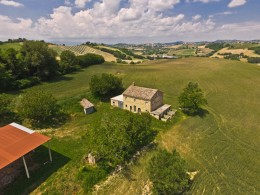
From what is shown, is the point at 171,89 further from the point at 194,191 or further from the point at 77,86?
the point at 194,191

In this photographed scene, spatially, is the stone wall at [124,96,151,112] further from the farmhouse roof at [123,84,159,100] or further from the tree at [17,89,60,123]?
the tree at [17,89,60,123]

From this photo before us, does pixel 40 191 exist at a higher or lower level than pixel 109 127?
lower

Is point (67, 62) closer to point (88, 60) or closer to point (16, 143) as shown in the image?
point (88, 60)

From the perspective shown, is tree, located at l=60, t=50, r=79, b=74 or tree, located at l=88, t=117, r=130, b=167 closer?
tree, located at l=88, t=117, r=130, b=167

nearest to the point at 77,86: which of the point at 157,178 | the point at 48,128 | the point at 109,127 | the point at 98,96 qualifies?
the point at 98,96

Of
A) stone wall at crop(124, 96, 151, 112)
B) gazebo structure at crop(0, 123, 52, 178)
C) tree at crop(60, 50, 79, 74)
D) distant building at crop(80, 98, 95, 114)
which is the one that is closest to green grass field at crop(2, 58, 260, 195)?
distant building at crop(80, 98, 95, 114)

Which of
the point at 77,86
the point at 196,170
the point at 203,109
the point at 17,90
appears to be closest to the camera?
the point at 196,170
